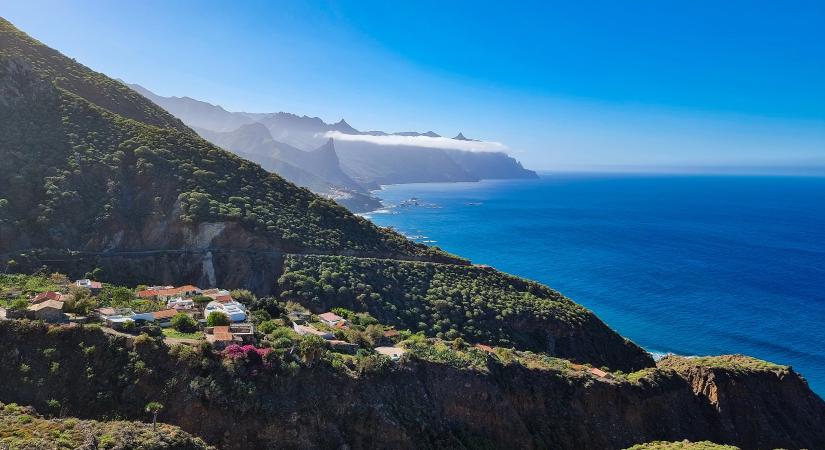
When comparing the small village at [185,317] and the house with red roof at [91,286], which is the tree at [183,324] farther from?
the house with red roof at [91,286]

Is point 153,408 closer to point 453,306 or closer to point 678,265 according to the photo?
point 453,306

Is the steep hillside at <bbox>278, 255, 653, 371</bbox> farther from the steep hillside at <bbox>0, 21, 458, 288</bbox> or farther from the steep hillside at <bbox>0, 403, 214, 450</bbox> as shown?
the steep hillside at <bbox>0, 403, 214, 450</bbox>

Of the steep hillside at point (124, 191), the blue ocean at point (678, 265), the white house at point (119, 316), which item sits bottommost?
the blue ocean at point (678, 265)

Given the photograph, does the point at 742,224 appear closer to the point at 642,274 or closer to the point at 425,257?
the point at 642,274

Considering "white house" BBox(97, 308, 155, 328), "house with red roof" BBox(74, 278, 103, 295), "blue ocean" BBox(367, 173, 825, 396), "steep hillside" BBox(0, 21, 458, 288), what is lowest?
"blue ocean" BBox(367, 173, 825, 396)

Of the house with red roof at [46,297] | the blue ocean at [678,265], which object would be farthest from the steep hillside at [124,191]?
the blue ocean at [678,265]

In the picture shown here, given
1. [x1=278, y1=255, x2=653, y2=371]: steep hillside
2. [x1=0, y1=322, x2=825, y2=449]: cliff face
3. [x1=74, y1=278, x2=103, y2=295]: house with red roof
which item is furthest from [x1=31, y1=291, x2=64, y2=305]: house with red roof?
[x1=278, y1=255, x2=653, y2=371]: steep hillside

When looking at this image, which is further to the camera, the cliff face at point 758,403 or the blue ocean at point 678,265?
the blue ocean at point 678,265

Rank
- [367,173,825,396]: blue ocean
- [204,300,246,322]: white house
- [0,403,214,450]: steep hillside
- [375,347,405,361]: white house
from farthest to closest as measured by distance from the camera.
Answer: [367,173,825,396]: blue ocean
[204,300,246,322]: white house
[375,347,405,361]: white house
[0,403,214,450]: steep hillside
